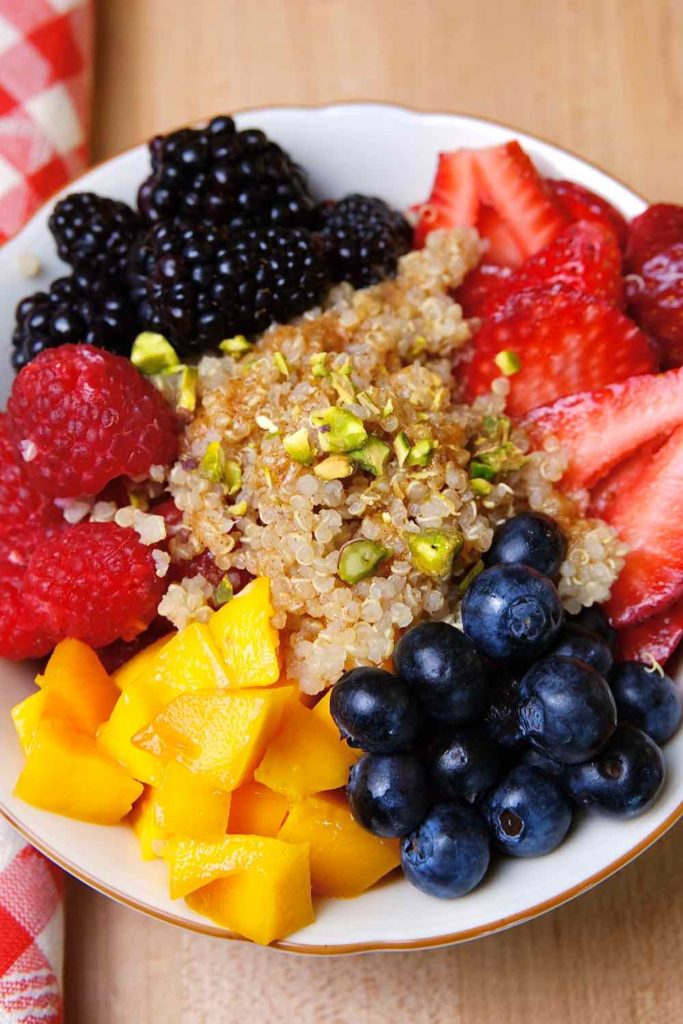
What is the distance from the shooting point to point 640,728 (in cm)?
124

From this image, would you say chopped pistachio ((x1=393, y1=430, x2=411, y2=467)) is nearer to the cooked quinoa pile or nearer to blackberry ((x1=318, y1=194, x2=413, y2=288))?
the cooked quinoa pile

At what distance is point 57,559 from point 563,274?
85 cm

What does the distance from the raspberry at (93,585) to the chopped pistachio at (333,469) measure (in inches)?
10.4

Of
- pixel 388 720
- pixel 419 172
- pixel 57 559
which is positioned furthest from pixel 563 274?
pixel 57 559

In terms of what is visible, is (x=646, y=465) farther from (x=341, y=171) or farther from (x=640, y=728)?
(x=341, y=171)

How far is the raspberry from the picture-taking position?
50.1 inches

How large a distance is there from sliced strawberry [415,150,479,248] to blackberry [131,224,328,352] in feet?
0.75

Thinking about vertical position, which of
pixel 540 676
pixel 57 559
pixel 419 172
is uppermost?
pixel 419 172

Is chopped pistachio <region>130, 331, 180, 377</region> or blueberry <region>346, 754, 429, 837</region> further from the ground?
chopped pistachio <region>130, 331, 180, 377</region>

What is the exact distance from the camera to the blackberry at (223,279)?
4.67 feet

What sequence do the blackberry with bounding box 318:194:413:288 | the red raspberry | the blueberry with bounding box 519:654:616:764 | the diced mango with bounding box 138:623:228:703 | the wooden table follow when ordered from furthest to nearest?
the wooden table → the blackberry with bounding box 318:194:413:288 → the red raspberry → the diced mango with bounding box 138:623:228:703 → the blueberry with bounding box 519:654:616:764

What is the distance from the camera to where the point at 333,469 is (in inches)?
49.8

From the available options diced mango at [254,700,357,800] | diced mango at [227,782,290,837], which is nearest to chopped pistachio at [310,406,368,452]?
diced mango at [254,700,357,800]

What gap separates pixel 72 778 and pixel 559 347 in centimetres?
90
